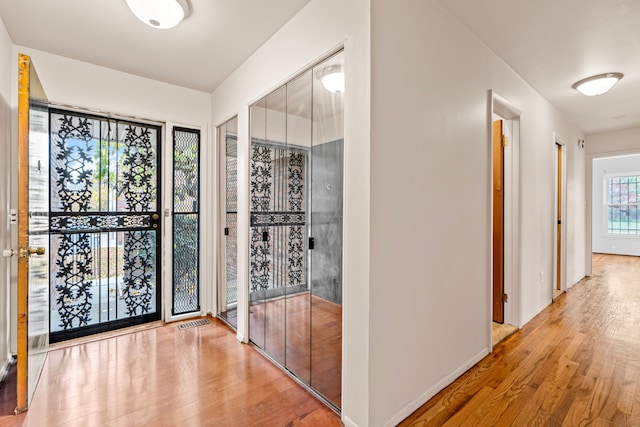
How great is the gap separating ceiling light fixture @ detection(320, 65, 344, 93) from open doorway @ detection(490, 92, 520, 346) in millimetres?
1914

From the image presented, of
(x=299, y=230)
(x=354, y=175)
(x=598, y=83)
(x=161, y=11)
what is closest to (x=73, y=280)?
(x=299, y=230)

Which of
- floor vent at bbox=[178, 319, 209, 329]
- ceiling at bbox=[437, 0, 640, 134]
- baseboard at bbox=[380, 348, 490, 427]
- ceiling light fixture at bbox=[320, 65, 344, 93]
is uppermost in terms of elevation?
ceiling at bbox=[437, 0, 640, 134]

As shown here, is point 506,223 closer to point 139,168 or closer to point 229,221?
point 229,221

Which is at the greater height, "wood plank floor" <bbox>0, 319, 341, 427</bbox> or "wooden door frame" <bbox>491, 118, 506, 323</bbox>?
"wooden door frame" <bbox>491, 118, 506, 323</bbox>

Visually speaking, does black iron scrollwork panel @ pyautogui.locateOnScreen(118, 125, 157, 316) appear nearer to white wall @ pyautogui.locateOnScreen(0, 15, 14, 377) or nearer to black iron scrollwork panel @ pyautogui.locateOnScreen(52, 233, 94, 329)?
black iron scrollwork panel @ pyautogui.locateOnScreen(52, 233, 94, 329)

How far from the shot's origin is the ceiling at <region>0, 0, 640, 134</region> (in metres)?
2.05

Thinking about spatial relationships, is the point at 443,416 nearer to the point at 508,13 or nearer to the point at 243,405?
the point at 243,405

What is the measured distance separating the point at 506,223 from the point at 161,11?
3.49 metres

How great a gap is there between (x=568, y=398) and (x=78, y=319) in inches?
163

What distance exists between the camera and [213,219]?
353cm

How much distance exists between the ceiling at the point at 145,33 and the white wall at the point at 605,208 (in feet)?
32.5

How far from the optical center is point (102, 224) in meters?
2.98

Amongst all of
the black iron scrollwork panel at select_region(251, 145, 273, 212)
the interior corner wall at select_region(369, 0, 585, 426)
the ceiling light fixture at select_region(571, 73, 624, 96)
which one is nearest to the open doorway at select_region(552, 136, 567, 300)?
the ceiling light fixture at select_region(571, 73, 624, 96)

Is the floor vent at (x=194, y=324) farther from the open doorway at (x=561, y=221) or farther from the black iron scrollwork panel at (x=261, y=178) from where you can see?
the open doorway at (x=561, y=221)
